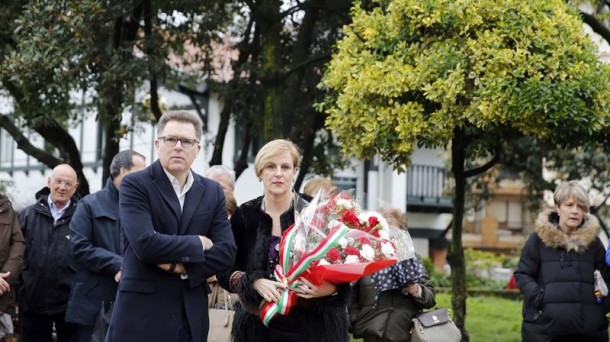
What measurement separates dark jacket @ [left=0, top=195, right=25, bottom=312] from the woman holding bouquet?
3806mm

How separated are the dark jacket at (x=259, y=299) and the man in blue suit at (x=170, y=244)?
0.18m

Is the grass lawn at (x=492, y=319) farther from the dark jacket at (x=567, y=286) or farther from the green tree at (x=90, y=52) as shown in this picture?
the dark jacket at (x=567, y=286)

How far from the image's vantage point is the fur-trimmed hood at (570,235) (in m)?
8.55

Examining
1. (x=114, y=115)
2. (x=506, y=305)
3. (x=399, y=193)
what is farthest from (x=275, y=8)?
(x=399, y=193)

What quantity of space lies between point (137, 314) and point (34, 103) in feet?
29.8

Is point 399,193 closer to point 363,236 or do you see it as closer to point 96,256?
point 96,256

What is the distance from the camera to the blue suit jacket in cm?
577

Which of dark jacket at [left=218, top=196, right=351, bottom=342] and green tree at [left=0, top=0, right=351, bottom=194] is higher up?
green tree at [left=0, top=0, right=351, bottom=194]

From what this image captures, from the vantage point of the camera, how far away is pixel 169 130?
5984 millimetres

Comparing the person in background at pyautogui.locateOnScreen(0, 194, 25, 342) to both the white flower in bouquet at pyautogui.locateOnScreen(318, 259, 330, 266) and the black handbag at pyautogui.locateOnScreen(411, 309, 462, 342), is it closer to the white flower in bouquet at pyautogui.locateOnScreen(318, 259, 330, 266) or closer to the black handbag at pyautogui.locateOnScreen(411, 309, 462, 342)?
the black handbag at pyautogui.locateOnScreen(411, 309, 462, 342)

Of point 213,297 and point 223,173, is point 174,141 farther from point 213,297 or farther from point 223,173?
point 223,173

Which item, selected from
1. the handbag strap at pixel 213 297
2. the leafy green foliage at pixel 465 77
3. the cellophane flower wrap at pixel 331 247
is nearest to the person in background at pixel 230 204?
the handbag strap at pixel 213 297

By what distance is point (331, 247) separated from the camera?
224 inches

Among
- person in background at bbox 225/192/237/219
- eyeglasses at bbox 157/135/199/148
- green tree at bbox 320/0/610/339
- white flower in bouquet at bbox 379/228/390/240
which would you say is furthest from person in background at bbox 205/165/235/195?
white flower in bouquet at bbox 379/228/390/240
